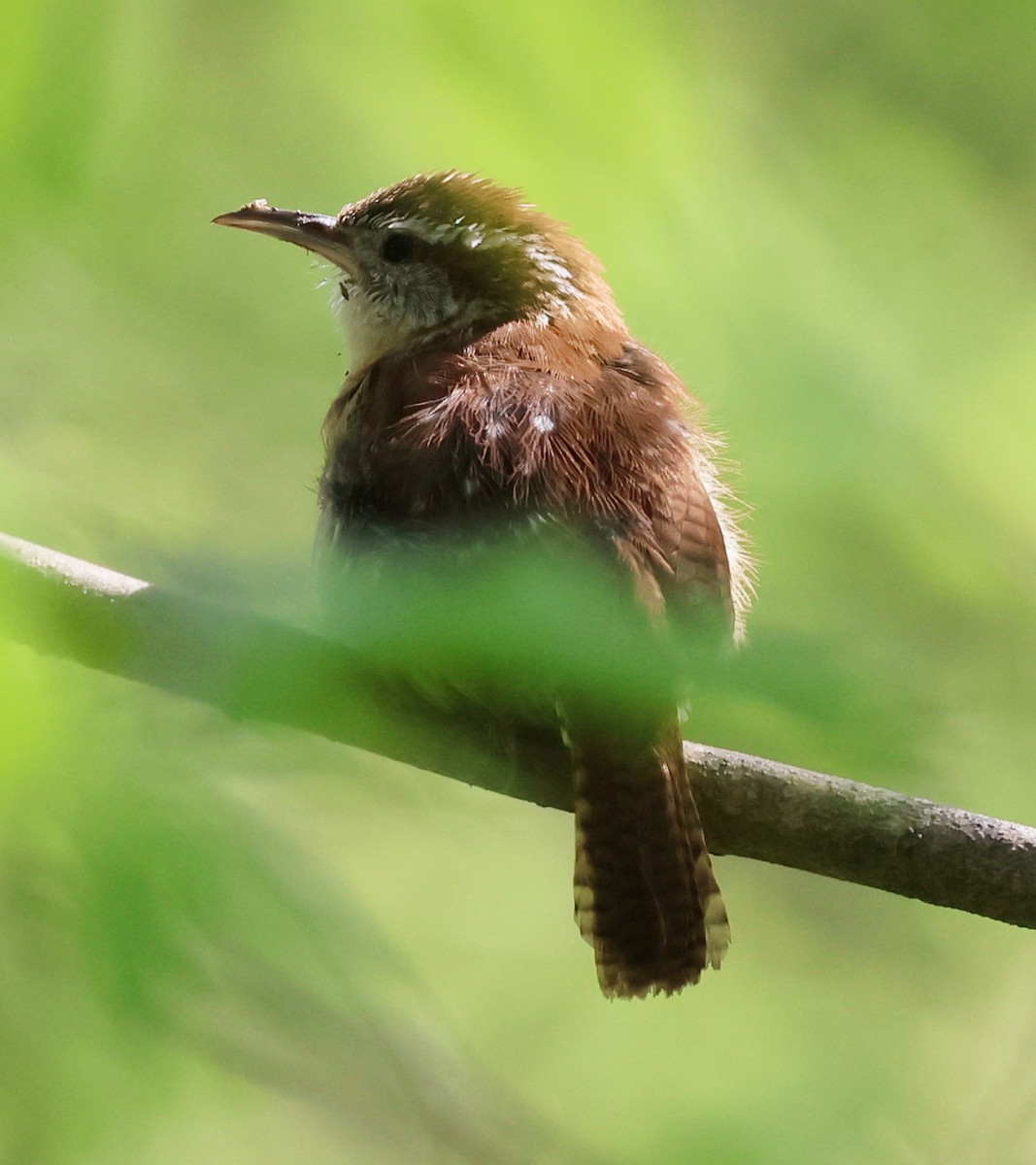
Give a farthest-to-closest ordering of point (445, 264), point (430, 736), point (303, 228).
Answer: point (445, 264), point (303, 228), point (430, 736)

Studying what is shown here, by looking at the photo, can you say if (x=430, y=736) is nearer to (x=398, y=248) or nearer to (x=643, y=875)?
(x=643, y=875)

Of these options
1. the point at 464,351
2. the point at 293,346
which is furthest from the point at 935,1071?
the point at 293,346

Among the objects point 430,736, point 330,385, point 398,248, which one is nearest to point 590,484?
point 330,385

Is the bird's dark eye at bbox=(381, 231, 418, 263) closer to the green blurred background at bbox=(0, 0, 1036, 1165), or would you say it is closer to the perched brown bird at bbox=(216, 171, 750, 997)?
the perched brown bird at bbox=(216, 171, 750, 997)

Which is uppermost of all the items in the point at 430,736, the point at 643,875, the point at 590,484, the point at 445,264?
the point at 445,264

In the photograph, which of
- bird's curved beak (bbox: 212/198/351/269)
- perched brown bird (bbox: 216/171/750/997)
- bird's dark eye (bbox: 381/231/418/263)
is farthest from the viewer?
bird's dark eye (bbox: 381/231/418/263)

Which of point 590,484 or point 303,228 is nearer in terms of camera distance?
point 590,484

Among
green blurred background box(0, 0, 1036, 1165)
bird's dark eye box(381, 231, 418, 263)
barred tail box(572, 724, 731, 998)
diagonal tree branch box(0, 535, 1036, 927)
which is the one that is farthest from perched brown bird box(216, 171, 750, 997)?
green blurred background box(0, 0, 1036, 1165)

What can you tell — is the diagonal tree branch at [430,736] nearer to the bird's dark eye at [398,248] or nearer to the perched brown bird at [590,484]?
the perched brown bird at [590,484]
